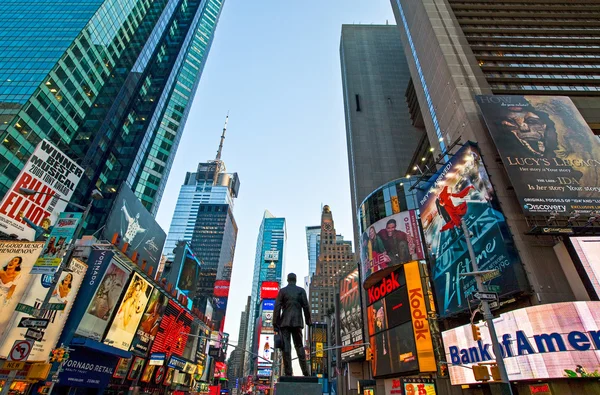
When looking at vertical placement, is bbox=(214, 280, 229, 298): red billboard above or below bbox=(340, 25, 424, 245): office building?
below

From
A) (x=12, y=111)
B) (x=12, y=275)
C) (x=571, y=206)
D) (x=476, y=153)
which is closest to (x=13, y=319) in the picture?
(x=12, y=275)

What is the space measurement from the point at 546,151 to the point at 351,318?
34572 mm

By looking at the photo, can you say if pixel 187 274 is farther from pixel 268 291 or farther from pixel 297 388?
pixel 297 388

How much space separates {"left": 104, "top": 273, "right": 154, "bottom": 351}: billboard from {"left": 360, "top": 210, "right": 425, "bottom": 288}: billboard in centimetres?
2688

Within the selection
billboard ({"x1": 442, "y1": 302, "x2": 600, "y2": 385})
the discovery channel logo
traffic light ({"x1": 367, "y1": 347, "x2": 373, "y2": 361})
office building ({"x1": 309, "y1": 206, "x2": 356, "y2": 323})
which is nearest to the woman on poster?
billboard ({"x1": 442, "y1": 302, "x2": 600, "y2": 385})

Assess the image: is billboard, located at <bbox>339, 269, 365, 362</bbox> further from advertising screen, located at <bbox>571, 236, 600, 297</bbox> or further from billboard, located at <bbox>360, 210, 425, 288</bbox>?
advertising screen, located at <bbox>571, 236, 600, 297</bbox>

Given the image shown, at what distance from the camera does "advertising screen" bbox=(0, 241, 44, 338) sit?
801 inches

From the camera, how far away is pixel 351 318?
161 feet

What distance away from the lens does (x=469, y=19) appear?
156ft

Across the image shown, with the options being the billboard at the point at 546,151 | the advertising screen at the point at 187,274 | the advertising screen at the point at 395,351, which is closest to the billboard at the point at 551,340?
the billboard at the point at 546,151

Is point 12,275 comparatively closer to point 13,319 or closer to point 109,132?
point 13,319

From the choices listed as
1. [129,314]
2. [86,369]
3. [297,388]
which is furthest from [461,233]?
[86,369]

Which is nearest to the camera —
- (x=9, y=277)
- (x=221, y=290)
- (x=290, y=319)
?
(x=290, y=319)

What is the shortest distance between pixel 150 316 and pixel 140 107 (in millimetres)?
69156
